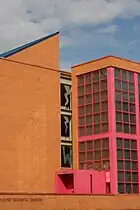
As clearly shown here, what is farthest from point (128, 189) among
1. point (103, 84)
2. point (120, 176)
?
point (103, 84)

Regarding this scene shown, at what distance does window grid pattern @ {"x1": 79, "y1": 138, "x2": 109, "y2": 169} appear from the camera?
121 feet

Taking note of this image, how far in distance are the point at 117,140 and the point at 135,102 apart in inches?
160

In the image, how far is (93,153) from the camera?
124 ft

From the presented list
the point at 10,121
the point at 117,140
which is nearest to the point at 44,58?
the point at 10,121

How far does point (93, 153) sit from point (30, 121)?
5846 millimetres

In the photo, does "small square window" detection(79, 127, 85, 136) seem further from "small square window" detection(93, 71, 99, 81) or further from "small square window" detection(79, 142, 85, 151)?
"small square window" detection(93, 71, 99, 81)

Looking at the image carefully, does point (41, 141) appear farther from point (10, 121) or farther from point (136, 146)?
point (136, 146)

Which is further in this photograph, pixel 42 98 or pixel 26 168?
pixel 42 98

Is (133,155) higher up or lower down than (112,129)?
lower down

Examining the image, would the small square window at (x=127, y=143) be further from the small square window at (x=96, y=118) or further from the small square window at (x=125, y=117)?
the small square window at (x=96, y=118)

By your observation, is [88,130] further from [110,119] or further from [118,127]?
[118,127]

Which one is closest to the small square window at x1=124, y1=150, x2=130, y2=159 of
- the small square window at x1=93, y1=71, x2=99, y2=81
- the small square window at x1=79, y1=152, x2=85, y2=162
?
the small square window at x1=79, y1=152, x2=85, y2=162

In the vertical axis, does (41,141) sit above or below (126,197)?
above

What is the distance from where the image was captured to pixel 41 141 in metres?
37.4
